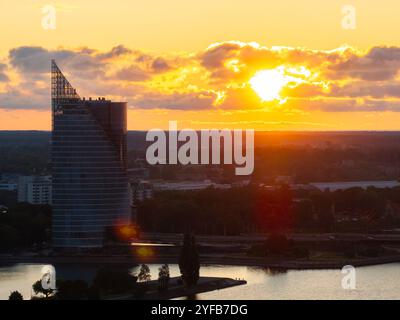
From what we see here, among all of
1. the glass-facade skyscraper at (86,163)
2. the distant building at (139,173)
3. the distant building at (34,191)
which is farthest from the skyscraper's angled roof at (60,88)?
the distant building at (139,173)

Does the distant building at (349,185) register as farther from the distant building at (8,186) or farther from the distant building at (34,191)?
the distant building at (8,186)

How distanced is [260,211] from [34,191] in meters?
11.4

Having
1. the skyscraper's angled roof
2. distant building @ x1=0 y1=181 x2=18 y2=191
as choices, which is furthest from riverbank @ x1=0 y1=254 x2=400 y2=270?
distant building @ x1=0 y1=181 x2=18 y2=191

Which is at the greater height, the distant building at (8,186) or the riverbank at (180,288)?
the distant building at (8,186)

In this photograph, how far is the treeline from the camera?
3691 cm

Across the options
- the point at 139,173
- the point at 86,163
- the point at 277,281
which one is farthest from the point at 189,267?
the point at 139,173

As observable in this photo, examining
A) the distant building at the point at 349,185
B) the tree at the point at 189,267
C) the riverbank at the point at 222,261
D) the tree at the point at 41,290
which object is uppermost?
the distant building at the point at 349,185

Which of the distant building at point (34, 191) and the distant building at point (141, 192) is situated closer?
the distant building at point (141, 192)

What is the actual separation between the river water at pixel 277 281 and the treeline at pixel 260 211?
8.19 metres

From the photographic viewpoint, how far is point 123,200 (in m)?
34.0

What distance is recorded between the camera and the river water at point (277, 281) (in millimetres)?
21625

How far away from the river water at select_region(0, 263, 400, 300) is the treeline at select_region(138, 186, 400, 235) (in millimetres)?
8188

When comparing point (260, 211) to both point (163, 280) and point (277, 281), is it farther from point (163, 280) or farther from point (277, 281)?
point (163, 280)
